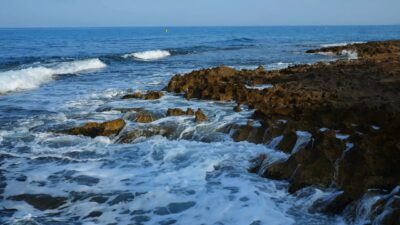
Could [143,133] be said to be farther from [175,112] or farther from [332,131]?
[332,131]

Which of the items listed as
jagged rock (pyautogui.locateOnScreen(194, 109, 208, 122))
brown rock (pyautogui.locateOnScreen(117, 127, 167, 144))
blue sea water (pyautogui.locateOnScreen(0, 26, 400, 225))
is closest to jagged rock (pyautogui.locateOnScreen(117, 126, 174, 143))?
brown rock (pyautogui.locateOnScreen(117, 127, 167, 144))

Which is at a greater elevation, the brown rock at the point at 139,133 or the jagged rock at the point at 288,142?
the jagged rock at the point at 288,142

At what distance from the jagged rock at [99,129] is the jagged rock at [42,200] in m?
2.97

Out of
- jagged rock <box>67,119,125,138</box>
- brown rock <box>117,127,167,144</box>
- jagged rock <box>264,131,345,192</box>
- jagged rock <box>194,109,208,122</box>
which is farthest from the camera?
jagged rock <box>194,109,208,122</box>

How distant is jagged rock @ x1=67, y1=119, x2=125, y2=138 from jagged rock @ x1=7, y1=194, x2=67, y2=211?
9.75 ft

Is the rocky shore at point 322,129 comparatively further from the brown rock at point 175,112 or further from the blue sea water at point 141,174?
the blue sea water at point 141,174

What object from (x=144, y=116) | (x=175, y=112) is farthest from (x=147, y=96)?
(x=144, y=116)

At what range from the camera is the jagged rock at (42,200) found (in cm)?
571

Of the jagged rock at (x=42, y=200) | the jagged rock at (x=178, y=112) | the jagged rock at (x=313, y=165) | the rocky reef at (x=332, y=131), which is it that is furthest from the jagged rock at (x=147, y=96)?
the jagged rock at (x=42, y=200)

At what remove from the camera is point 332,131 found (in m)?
6.86

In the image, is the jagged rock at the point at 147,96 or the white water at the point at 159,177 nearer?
the white water at the point at 159,177

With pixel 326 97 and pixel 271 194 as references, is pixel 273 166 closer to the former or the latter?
pixel 271 194

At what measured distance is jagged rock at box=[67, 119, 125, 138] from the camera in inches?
353

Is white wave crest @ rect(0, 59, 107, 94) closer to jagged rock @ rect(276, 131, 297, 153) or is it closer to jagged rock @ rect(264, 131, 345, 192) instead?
jagged rock @ rect(276, 131, 297, 153)
